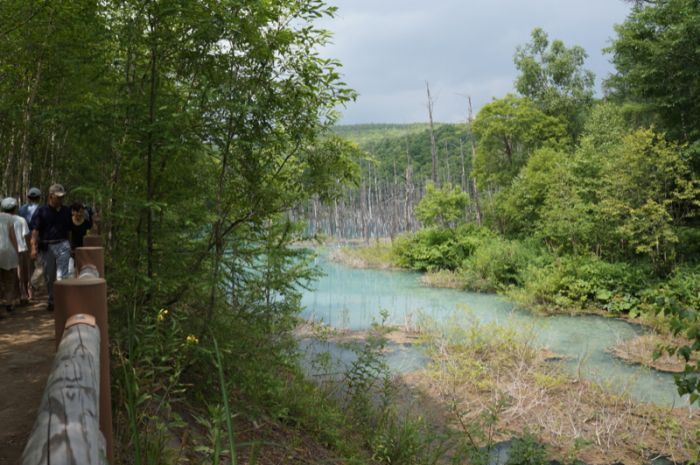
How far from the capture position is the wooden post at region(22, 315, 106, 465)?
94 centimetres

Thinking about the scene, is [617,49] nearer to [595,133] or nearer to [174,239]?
[595,133]

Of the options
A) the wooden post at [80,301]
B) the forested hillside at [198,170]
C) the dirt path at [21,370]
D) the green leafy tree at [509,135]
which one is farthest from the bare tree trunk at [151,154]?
the green leafy tree at [509,135]

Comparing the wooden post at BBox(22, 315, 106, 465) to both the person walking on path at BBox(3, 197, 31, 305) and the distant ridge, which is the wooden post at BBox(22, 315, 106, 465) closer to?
the person walking on path at BBox(3, 197, 31, 305)

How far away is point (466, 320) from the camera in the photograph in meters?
15.3

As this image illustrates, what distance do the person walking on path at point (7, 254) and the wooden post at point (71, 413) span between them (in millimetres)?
5399

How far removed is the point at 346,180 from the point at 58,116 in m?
2.50

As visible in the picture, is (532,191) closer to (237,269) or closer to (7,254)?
(237,269)

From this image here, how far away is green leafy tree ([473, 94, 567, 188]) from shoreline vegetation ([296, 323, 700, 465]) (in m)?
20.0

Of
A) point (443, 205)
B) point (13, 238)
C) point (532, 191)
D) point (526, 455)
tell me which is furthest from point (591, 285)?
point (13, 238)

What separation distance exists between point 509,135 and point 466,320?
17.6 meters

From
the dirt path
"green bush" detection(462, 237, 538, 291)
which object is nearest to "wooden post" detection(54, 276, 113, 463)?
the dirt path

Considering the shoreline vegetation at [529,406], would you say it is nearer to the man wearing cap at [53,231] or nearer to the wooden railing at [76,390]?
the man wearing cap at [53,231]

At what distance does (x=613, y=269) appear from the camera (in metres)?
17.1

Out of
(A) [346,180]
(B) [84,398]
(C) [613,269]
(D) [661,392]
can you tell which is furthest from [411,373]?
(C) [613,269]
